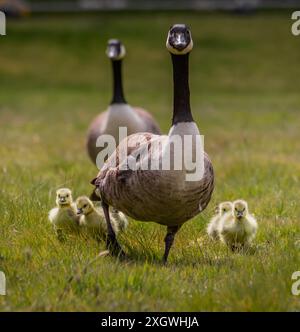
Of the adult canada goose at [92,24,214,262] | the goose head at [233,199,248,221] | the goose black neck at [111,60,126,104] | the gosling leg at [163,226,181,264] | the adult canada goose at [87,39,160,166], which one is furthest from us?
the goose black neck at [111,60,126,104]

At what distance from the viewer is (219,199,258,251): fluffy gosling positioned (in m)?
6.31

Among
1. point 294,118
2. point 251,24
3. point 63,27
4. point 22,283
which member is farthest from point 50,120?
point 251,24

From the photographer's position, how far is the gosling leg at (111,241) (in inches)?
230

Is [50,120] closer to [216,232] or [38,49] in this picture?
[216,232]

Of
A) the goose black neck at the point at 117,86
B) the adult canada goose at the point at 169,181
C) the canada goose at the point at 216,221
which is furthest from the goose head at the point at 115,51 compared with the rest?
the adult canada goose at the point at 169,181

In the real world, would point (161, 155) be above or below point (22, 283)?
above

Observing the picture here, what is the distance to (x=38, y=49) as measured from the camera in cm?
3872

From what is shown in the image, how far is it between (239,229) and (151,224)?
0.88 metres

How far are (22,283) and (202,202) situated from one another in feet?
5.03

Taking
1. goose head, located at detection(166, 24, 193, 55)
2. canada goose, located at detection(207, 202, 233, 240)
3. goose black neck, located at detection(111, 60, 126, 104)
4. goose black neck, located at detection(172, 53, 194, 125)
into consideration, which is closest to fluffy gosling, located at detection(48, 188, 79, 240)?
canada goose, located at detection(207, 202, 233, 240)

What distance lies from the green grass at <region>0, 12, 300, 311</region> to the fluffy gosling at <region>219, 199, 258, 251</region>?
5.3 inches

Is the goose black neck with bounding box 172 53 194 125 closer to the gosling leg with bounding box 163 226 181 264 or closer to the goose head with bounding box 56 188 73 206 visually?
the gosling leg with bounding box 163 226 181 264

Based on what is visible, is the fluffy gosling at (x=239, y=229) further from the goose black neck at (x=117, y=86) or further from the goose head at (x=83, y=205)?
the goose black neck at (x=117, y=86)

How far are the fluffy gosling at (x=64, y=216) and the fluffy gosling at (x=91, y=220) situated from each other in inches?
3.1
